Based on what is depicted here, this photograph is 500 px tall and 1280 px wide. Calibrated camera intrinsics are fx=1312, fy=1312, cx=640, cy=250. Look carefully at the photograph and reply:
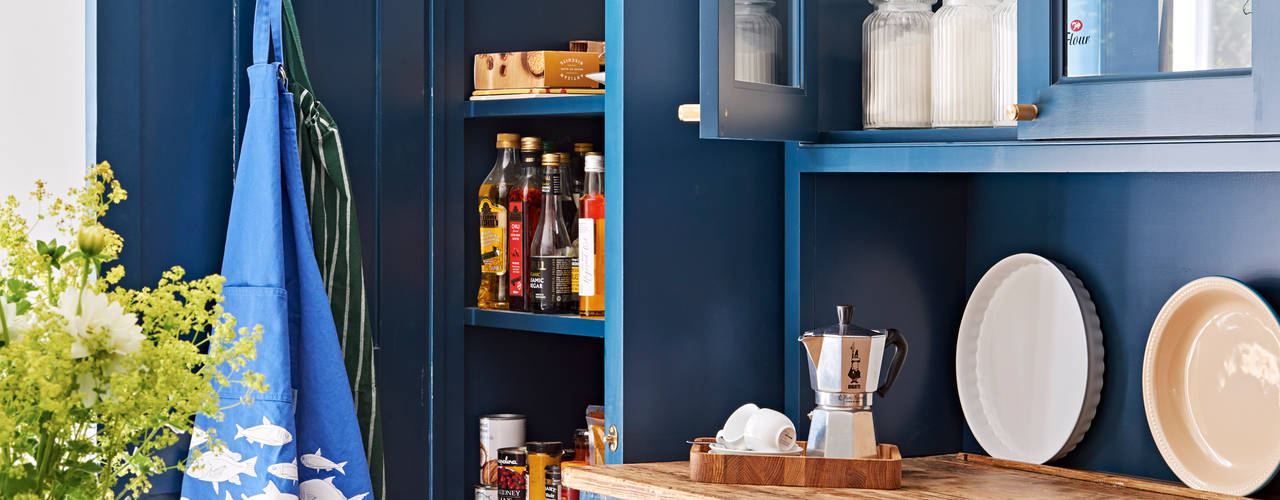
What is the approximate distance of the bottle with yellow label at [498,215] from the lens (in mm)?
2320

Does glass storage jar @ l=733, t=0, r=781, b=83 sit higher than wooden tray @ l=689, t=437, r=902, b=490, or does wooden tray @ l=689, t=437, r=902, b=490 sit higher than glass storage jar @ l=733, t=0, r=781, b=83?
glass storage jar @ l=733, t=0, r=781, b=83

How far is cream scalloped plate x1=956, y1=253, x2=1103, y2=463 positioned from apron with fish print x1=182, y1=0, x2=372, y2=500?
3.19 ft

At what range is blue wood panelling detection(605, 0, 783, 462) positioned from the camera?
187cm

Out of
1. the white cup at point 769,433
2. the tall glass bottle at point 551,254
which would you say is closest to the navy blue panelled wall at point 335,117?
the tall glass bottle at point 551,254

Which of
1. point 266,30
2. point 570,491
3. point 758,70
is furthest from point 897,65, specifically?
point 266,30

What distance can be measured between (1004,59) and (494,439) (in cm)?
113

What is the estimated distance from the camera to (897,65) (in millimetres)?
1894

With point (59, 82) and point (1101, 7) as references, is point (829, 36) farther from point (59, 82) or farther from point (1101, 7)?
point (59, 82)

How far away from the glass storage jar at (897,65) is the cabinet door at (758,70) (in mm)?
100

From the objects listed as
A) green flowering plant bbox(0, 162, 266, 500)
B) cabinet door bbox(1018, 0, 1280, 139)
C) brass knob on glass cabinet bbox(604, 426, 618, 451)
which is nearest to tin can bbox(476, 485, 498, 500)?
brass knob on glass cabinet bbox(604, 426, 618, 451)

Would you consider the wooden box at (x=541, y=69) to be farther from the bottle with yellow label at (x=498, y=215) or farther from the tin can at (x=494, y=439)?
the tin can at (x=494, y=439)

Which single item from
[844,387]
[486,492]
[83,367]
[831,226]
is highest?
[831,226]

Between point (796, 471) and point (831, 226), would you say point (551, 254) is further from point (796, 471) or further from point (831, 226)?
point (796, 471)

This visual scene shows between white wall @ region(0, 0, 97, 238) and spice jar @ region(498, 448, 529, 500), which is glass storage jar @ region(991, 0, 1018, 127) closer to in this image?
spice jar @ region(498, 448, 529, 500)
